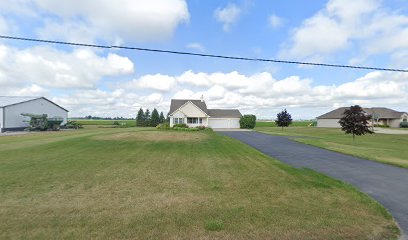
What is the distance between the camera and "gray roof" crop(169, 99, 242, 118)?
59.3 metres

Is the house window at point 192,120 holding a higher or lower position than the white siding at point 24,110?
lower

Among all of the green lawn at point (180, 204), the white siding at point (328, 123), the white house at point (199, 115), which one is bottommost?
the green lawn at point (180, 204)

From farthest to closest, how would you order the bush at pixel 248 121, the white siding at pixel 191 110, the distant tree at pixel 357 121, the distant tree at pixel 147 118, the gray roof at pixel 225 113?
the distant tree at pixel 147 118 → the gray roof at pixel 225 113 → the bush at pixel 248 121 → the white siding at pixel 191 110 → the distant tree at pixel 357 121

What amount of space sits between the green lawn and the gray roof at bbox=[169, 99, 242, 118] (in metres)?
47.0

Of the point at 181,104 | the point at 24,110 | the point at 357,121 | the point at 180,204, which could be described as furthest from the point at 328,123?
the point at 180,204

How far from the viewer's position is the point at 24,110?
4812 cm

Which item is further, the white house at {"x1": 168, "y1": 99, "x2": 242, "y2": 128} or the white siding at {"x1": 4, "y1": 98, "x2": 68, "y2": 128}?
the white house at {"x1": 168, "y1": 99, "x2": 242, "y2": 128}

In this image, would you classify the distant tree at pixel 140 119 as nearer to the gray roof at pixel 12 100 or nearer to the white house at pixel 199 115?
the white house at pixel 199 115

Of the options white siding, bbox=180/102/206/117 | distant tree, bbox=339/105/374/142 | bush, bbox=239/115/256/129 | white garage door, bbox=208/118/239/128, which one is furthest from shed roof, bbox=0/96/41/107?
distant tree, bbox=339/105/374/142

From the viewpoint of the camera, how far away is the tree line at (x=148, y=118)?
68.0 metres

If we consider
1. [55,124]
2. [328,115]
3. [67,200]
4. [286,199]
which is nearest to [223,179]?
[286,199]

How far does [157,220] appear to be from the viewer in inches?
222

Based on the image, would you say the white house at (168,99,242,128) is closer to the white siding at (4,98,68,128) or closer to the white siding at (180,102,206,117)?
the white siding at (180,102,206,117)

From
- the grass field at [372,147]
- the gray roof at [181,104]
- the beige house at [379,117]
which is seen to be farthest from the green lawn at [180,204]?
the beige house at [379,117]
